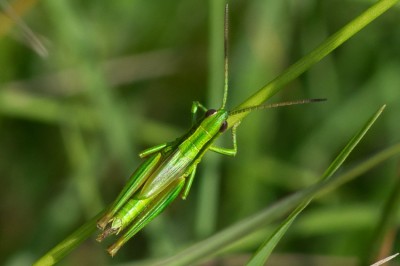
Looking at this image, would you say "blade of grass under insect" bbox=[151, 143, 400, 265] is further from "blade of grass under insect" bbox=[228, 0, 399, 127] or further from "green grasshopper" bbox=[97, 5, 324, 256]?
"green grasshopper" bbox=[97, 5, 324, 256]

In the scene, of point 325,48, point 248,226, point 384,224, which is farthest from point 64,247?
point 384,224

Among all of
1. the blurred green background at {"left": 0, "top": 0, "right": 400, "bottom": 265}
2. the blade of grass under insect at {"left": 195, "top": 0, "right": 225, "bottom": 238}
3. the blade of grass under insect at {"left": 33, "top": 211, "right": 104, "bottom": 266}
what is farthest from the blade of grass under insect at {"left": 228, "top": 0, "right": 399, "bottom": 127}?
the blurred green background at {"left": 0, "top": 0, "right": 400, "bottom": 265}

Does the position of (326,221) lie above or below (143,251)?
below

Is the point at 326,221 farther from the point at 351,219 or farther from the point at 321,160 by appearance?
the point at 321,160

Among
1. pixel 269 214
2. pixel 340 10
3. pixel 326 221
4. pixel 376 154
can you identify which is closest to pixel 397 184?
pixel 376 154

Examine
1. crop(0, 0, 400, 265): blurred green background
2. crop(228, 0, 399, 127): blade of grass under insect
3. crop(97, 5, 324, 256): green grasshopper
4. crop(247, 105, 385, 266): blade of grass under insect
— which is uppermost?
crop(0, 0, 400, 265): blurred green background

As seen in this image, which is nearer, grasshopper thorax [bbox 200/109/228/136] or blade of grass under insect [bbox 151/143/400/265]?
blade of grass under insect [bbox 151/143/400/265]
